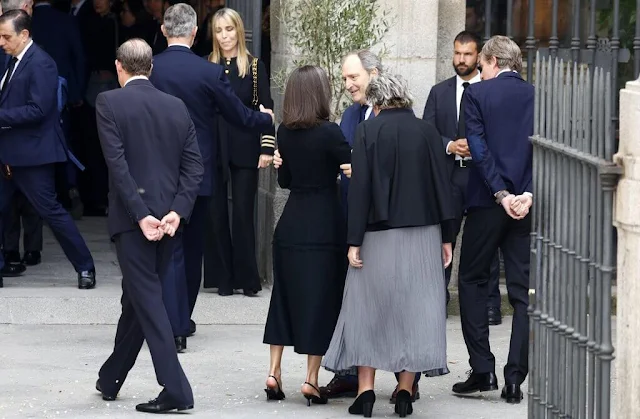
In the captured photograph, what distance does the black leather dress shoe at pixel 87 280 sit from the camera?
10.3 meters

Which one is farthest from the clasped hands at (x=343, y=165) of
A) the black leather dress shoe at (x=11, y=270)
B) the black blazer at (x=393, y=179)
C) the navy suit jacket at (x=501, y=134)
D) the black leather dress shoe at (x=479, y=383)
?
the black leather dress shoe at (x=11, y=270)

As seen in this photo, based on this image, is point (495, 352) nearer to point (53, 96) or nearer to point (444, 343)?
point (444, 343)

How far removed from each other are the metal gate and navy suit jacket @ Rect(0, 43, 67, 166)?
464 cm

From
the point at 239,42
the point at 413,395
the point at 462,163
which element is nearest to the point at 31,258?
the point at 239,42

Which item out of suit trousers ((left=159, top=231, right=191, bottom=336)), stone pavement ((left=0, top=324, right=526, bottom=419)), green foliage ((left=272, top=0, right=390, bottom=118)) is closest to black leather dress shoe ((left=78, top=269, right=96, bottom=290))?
stone pavement ((left=0, top=324, right=526, bottom=419))

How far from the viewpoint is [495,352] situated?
9.05m

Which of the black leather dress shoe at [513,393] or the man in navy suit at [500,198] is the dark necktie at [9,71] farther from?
the black leather dress shoe at [513,393]

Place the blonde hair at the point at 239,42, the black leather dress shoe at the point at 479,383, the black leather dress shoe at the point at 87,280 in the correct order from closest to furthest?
the black leather dress shoe at the point at 479,383
the blonde hair at the point at 239,42
the black leather dress shoe at the point at 87,280

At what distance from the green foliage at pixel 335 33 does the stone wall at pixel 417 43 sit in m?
0.13

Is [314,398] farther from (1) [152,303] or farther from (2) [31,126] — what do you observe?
(2) [31,126]

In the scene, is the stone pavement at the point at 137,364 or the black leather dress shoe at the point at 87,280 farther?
the black leather dress shoe at the point at 87,280

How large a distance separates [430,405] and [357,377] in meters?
0.41

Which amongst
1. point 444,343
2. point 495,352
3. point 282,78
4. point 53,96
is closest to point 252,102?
point 282,78

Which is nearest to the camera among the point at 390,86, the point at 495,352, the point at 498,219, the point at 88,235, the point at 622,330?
the point at 622,330
